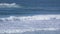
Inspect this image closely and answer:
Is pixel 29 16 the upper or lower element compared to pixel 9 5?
lower

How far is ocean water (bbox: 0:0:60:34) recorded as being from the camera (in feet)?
6.73

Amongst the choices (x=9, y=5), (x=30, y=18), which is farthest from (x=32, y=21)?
(x=9, y=5)

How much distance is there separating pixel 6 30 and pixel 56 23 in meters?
0.71

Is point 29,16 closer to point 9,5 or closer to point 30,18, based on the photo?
point 30,18

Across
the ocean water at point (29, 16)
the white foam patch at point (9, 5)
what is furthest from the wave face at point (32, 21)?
the white foam patch at point (9, 5)

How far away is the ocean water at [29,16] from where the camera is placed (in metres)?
2.05

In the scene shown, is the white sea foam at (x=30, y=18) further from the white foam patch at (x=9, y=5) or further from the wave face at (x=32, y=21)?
the white foam patch at (x=9, y=5)

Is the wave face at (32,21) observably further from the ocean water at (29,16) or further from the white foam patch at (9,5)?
the white foam patch at (9,5)

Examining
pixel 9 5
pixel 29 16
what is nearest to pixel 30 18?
pixel 29 16

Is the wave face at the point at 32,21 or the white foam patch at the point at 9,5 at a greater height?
the white foam patch at the point at 9,5

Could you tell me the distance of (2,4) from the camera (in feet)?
6.69

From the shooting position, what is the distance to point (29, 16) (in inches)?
82.4

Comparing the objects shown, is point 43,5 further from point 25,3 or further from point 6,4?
point 6,4

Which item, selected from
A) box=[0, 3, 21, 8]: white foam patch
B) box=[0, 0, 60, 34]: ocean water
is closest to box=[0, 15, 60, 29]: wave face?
box=[0, 0, 60, 34]: ocean water
